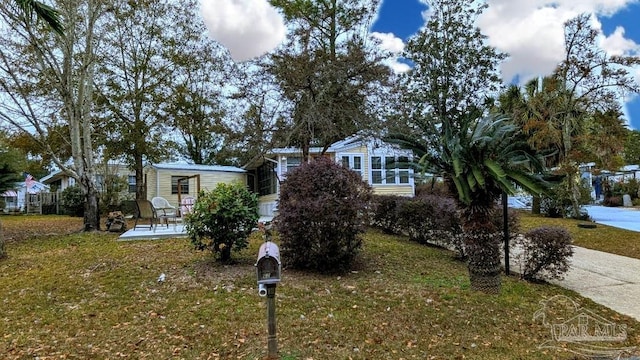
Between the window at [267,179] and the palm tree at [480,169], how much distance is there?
1297cm

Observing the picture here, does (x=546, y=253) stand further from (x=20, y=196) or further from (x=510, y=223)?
(x=20, y=196)

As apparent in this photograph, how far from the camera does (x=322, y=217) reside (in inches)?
229

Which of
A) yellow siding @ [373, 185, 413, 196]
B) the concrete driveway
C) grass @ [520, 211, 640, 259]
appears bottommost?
the concrete driveway

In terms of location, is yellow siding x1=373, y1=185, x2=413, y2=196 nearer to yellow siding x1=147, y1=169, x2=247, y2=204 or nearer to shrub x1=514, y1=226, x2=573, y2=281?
yellow siding x1=147, y1=169, x2=247, y2=204

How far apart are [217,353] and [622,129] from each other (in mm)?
16906

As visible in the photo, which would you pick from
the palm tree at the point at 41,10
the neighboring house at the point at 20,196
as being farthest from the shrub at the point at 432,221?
the neighboring house at the point at 20,196

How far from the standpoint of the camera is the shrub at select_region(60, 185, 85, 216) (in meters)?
20.1

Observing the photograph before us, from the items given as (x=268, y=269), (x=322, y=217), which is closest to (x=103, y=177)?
(x=322, y=217)

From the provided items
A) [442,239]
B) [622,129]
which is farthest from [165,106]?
[622,129]

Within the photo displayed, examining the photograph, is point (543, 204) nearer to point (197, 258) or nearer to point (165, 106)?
point (197, 258)

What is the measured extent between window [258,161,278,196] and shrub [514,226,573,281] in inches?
494

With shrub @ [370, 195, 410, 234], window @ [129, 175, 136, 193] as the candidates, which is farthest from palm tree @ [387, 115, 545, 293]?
window @ [129, 175, 136, 193]

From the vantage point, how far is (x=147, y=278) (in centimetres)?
575

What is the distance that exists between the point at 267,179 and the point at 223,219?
14.1 metres
